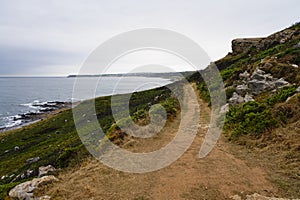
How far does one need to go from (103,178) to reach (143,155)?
2225mm

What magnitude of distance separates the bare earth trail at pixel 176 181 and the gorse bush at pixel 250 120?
2238 millimetres

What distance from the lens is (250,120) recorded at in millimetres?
12359

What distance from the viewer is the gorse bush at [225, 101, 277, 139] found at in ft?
37.4

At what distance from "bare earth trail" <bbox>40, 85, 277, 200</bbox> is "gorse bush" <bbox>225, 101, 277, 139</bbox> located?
88.1 inches

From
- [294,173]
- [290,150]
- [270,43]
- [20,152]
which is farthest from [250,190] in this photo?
[20,152]

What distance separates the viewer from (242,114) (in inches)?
524

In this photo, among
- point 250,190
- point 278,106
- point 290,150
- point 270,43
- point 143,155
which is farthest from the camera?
point 270,43

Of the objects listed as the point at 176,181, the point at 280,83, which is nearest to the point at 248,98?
the point at 280,83

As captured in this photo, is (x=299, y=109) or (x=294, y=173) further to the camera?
(x=299, y=109)

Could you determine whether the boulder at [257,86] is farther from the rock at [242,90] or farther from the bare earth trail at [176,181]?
the bare earth trail at [176,181]

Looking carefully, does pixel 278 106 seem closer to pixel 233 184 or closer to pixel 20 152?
pixel 233 184

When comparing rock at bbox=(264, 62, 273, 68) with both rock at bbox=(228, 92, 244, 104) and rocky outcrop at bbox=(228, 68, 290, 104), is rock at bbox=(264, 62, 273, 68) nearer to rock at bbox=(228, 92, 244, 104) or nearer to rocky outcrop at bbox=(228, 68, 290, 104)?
rocky outcrop at bbox=(228, 68, 290, 104)

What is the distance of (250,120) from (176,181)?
636 centimetres

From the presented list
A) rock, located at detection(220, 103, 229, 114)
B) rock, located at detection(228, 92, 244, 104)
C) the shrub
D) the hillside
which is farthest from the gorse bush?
rock, located at detection(228, 92, 244, 104)
